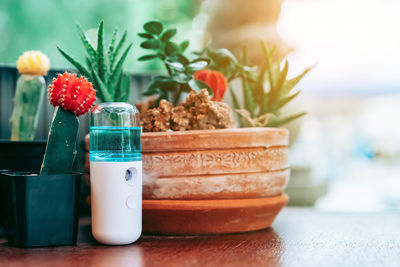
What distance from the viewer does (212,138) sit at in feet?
1.93

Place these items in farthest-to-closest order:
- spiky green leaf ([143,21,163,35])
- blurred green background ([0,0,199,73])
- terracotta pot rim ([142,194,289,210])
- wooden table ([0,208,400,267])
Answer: blurred green background ([0,0,199,73]) < spiky green leaf ([143,21,163,35]) < terracotta pot rim ([142,194,289,210]) < wooden table ([0,208,400,267])

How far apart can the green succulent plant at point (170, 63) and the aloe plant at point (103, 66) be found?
6cm

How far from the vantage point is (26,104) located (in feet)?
2.37

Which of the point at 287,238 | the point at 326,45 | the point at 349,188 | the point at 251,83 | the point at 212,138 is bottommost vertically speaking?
the point at 349,188

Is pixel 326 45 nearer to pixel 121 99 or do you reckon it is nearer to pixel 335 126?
pixel 121 99

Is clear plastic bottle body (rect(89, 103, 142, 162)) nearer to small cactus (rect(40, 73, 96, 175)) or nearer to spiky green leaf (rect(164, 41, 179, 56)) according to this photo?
small cactus (rect(40, 73, 96, 175))

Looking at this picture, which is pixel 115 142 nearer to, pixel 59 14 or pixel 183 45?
pixel 183 45

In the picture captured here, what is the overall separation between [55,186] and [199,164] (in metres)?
0.21

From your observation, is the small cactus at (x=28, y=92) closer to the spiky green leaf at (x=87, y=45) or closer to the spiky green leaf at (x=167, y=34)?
the spiky green leaf at (x=87, y=45)

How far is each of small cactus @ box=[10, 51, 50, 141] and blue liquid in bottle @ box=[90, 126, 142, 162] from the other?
0.23 m

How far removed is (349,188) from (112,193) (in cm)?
196

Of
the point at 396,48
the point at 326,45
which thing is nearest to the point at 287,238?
the point at 326,45

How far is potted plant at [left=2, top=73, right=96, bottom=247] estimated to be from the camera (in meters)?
0.53

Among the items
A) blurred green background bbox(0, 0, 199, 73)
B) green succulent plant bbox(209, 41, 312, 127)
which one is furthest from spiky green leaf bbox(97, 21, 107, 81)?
blurred green background bbox(0, 0, 199, 73)
